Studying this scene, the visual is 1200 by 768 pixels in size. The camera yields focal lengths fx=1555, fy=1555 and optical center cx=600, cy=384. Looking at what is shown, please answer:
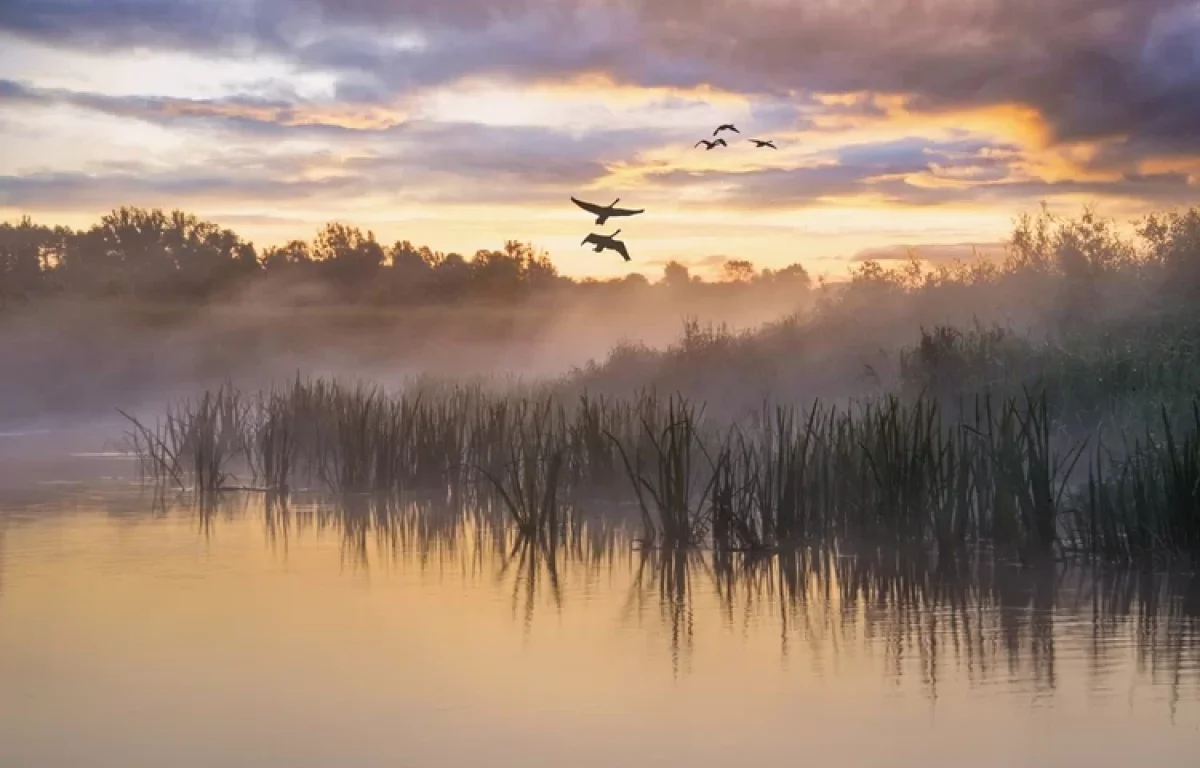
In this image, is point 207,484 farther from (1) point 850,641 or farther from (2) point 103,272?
(2) point 103,272

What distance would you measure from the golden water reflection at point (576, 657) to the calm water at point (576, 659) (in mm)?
18

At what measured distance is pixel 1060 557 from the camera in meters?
8.59

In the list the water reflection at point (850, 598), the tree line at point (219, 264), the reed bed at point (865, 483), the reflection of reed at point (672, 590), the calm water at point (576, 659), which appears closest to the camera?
the calm water at point (576, 659)

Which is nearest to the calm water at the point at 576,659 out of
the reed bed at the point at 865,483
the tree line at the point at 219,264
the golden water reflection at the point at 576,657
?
the golden water reflection at the point at 576,657

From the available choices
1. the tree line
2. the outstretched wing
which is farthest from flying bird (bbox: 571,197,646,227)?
the tree line

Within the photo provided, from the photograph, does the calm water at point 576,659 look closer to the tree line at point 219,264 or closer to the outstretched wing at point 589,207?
the outstretched wing at point 589,207

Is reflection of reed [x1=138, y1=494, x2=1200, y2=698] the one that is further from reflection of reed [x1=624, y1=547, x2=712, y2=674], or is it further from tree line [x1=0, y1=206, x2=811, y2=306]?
tree line [x1=0, y1=206, x2=811, y2=306]

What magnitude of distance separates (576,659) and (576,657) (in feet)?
0.13

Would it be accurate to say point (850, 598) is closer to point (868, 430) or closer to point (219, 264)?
point (868, 430)

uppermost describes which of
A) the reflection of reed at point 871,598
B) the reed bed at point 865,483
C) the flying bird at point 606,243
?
the flying bird at point 606,243

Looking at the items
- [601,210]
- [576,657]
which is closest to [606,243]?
[601,210]

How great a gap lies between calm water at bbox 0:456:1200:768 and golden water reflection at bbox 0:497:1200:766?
0.02 m

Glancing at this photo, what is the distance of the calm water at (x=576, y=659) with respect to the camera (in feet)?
16.7

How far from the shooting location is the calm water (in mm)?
5086
